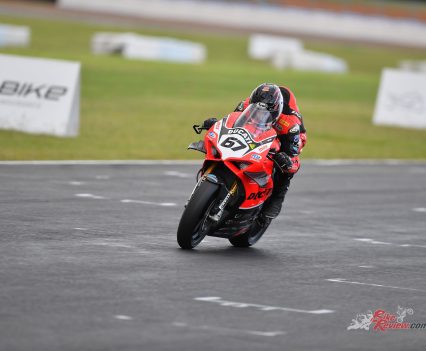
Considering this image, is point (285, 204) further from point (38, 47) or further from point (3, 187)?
point (38, 47)

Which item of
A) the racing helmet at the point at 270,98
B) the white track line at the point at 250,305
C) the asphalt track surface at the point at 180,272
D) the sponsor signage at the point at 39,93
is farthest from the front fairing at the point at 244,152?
Answer: the sponsor signage at the point at 39,93

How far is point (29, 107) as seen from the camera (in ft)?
69.4

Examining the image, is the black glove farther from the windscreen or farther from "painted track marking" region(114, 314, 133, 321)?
"painted track marking" region(114, 314, 133, 321)

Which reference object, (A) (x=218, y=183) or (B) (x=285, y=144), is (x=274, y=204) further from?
(A) (x=218, y=183)

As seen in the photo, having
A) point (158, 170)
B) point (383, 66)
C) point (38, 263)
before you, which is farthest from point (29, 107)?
point (383, 66)

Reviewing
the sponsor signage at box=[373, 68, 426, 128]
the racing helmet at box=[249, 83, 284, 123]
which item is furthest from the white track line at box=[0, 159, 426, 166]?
the racing helmet at box=[249, 83, 284, 123]

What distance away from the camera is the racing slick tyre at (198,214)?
10.2 metres

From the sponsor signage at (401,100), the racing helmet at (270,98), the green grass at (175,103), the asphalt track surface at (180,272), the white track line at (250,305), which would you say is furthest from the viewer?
the sponsor signage at (401,100)

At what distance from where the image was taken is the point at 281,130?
11.3 meters

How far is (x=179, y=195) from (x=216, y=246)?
416 cm

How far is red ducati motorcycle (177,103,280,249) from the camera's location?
34.0 feet

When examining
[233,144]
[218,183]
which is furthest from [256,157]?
[218,183]

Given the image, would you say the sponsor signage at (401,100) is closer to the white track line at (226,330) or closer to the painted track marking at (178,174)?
the painted track marking at (178,174)

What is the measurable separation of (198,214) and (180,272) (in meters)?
0.84
